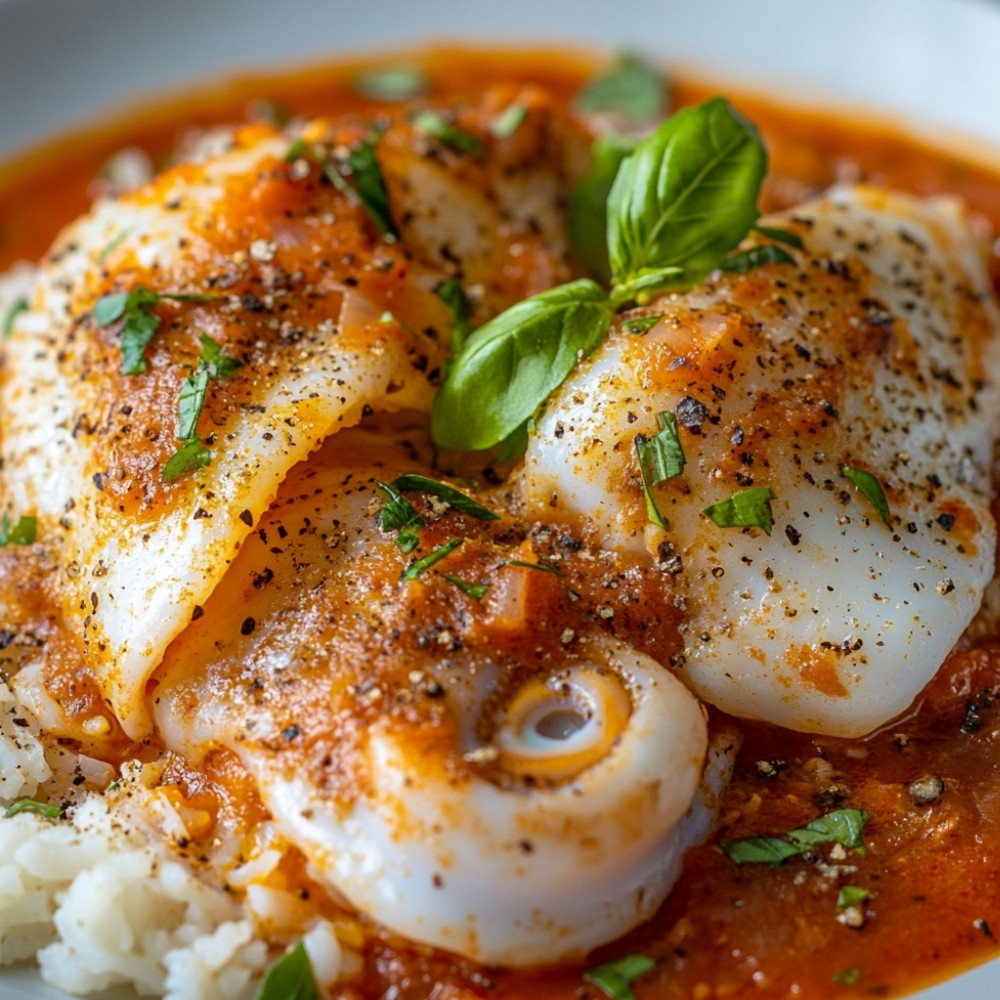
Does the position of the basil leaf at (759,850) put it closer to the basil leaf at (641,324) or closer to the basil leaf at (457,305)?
the basil leaf at (641,324)

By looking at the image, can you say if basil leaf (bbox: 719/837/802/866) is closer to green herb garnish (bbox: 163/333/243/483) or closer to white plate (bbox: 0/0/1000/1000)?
green herb garnish (bbox: 163/333/243/483)

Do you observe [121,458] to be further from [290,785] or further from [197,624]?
[290,785]

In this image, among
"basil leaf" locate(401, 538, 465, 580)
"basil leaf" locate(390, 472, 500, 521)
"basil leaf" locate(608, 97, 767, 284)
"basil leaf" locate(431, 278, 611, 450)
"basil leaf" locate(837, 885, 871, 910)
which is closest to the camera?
"basil leaf" locate(837, 885, 871, 910)

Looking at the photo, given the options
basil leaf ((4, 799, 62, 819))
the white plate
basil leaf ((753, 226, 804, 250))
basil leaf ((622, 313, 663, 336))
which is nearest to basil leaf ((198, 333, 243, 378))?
basil leaf ((622, 313, 663, 336))

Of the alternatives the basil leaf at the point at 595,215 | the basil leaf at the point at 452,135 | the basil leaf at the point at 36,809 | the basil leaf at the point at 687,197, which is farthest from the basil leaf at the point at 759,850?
the basil leaf at the point at 452,135

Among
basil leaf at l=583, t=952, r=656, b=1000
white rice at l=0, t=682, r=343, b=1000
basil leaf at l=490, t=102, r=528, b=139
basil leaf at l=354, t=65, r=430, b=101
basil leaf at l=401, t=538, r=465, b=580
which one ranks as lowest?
basil leaf at l=583, t=952, r=656, b=1000

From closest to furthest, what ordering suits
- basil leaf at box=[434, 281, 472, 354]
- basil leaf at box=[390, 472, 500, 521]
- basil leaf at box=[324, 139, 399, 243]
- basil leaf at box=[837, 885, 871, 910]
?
1. basil leaf at box=[837, 885, 871, 910]
2. basil leaf at box=[390, 472, 500, 521]
3. basil leaf at box=[434, 281, 472, 354]
4. basil leaf at box=[324, 139, 399, 243]

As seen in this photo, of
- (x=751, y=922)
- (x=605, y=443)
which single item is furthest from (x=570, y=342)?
(x=751, y=922)
